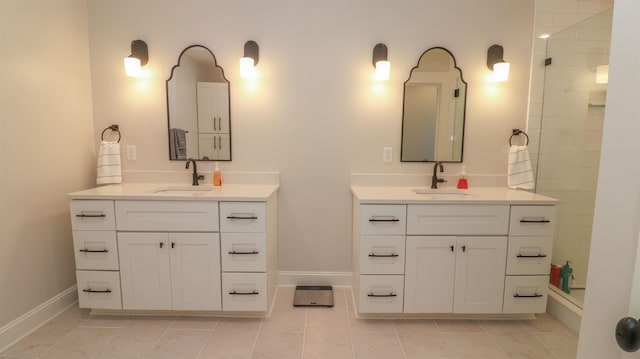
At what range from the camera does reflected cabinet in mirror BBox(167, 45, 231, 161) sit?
2.29 m

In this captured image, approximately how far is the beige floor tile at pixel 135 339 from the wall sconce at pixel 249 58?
187cm

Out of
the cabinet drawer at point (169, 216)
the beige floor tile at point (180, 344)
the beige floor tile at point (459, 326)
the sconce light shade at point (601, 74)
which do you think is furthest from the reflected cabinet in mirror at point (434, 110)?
the beige floor tile at point (180, 344)

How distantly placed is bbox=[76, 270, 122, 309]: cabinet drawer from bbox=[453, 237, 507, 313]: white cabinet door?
2.25 meters

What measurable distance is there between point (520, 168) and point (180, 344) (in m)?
2.68

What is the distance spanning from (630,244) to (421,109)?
6.40ft

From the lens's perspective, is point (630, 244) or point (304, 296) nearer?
point (630, 244)

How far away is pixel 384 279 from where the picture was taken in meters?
1.91

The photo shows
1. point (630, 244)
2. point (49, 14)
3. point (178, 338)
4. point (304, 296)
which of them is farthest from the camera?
point (304, 296)

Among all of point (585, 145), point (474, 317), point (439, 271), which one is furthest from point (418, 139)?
point (474, 317)

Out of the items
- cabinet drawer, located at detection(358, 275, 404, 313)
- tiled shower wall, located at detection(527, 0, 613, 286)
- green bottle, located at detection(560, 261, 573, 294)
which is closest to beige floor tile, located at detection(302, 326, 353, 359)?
cabinet drawer, located at detection(358, 275, 404, 313)

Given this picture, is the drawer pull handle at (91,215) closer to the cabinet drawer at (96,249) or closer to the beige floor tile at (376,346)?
the cabinet drawer at (96,249)

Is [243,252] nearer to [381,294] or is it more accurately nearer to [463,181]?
[381,294]

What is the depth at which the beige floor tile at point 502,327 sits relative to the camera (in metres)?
1.91

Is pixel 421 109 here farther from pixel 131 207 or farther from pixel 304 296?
pixel 131 207
